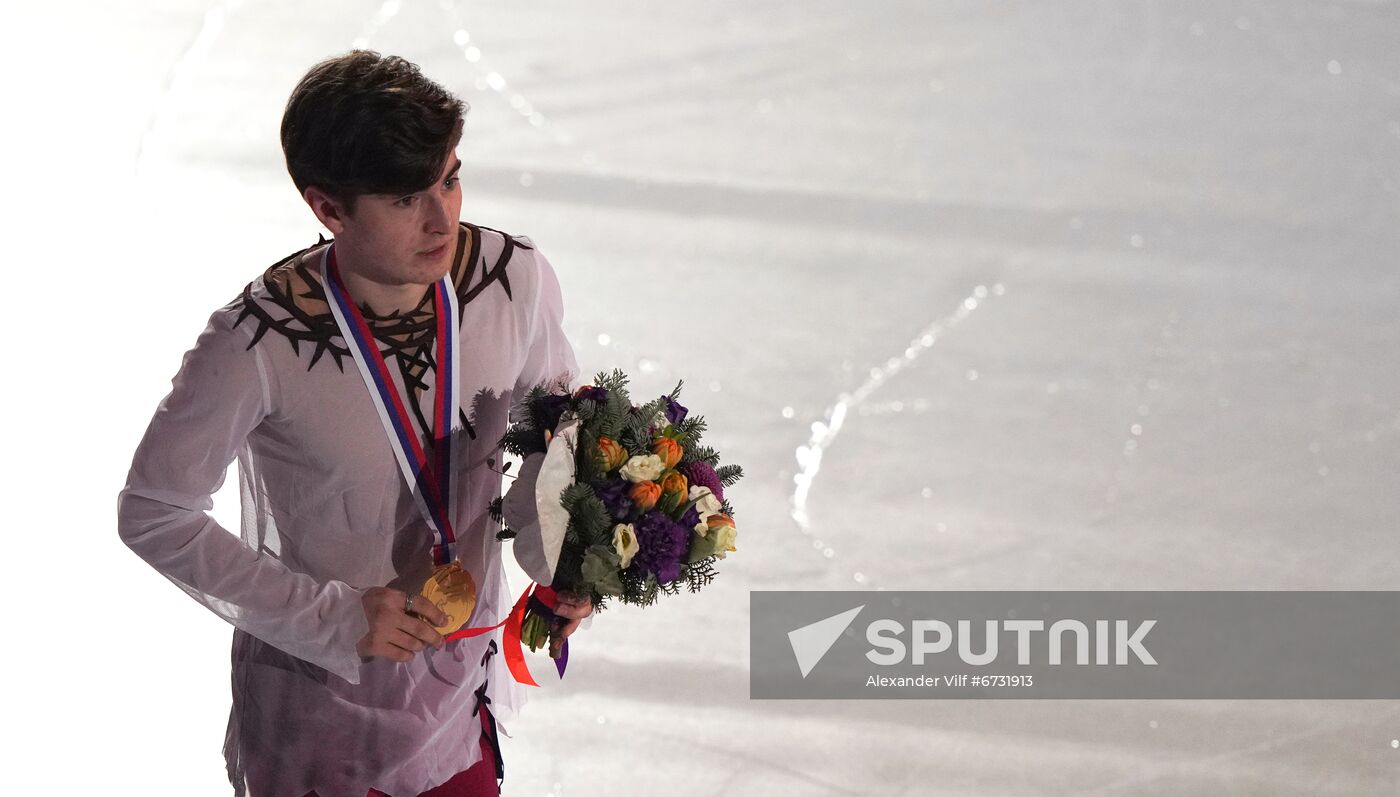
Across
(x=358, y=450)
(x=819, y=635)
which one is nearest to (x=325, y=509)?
(x=358, y=450)

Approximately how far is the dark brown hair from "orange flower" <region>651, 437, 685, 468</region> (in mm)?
445

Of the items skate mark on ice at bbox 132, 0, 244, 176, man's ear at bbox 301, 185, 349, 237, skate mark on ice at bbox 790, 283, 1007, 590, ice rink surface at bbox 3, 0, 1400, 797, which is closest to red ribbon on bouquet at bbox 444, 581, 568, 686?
man's ear at bbox 301, 185, 349, 237

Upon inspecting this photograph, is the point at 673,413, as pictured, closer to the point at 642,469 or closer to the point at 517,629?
the point at 642,469

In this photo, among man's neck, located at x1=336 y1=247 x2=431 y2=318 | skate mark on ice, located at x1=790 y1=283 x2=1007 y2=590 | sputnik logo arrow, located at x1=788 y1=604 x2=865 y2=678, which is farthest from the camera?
skate mark on ice, located at x1=790 y1=283 x2=1007 y2=590

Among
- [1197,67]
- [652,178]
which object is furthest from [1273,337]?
[652,178]

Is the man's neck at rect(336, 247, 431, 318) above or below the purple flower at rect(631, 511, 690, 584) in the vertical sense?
above

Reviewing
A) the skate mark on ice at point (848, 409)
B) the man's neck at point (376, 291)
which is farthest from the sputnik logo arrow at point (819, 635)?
the man's neck at point (376, 291)

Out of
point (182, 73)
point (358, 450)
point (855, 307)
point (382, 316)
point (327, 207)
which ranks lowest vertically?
point (358, 450)

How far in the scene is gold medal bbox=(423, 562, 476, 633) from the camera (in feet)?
6.26

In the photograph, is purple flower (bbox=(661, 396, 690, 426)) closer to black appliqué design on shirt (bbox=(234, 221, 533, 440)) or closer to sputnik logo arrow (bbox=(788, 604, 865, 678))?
black appliqué design on shirt (bbox=(234, 221, 533, 440))

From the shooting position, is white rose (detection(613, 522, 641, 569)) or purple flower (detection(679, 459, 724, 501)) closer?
white rose (detection(613, 522, 641, 569))

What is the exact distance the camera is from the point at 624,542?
6.17ft

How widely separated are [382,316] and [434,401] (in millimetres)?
125

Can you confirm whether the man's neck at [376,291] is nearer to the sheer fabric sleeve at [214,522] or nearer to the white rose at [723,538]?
the sheer fabric sleeve at [214,522]
